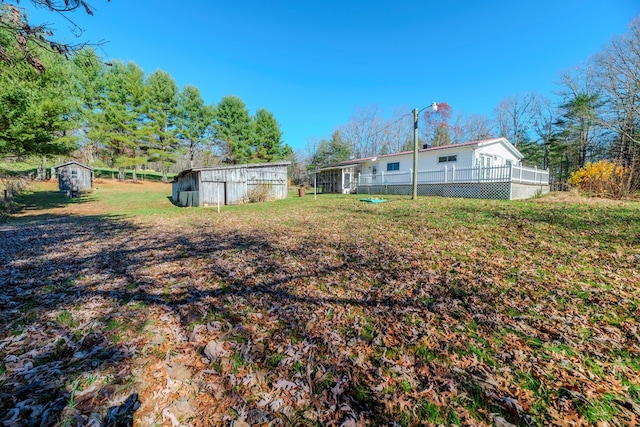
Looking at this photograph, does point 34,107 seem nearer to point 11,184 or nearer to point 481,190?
point 11,184

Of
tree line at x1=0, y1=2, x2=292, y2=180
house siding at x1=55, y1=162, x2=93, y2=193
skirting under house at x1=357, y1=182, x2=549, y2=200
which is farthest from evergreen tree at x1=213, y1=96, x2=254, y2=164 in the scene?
skirting under house at x1=357, y1=182, x2=549, y2=200

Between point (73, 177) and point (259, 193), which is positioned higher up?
point (73, 177)

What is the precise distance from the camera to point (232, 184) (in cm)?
1830

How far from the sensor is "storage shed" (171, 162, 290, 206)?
56.9 feet

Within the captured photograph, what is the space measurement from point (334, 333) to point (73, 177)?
113ft

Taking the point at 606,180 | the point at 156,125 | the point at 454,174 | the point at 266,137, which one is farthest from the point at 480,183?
the point at 156,125

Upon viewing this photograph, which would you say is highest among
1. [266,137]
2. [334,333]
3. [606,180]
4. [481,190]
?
[266,137]

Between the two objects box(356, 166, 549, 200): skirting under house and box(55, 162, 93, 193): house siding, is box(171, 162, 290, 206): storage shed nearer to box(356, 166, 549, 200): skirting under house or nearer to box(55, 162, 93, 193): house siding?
box(356, 166, 549, 200): skirting under house

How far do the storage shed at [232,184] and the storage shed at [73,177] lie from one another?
1388cm

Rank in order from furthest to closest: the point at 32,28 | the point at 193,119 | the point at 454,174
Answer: the point at 193,119 < the point at 454,174 < the point at 32,28

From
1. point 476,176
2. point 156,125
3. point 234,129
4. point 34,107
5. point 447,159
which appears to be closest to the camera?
point 34,107

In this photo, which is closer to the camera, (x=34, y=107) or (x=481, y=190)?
(x=34, y=107)

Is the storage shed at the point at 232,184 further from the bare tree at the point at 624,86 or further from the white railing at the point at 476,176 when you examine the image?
the bare tree at the point at 624,86

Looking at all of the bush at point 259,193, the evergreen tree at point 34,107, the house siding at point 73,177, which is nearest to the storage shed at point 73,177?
the house siding at point 73,177
